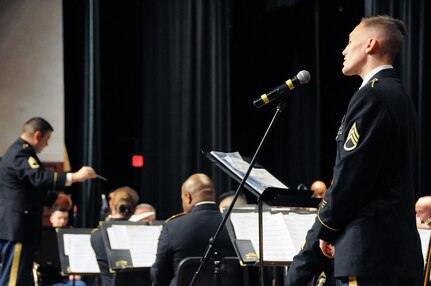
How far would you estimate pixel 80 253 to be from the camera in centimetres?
673

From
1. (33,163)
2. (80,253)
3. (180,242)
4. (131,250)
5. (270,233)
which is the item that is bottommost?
(80,253)

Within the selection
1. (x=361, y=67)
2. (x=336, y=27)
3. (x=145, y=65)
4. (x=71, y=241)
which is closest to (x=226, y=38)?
(x=145, y=65)

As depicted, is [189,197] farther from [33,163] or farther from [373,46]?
[373,46]

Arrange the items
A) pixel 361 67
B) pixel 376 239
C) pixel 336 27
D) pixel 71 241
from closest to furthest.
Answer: pixel 376 239 → pixel 361 67 → pixel 71 241 → pixel 336 27

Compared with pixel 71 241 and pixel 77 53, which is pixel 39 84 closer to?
pixel 77 53

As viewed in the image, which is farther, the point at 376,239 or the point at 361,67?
the point at 361,67

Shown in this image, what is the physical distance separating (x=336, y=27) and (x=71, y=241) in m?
4.66

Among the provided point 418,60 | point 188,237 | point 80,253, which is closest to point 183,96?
point 80,253

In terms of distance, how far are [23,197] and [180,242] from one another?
7.97 ft

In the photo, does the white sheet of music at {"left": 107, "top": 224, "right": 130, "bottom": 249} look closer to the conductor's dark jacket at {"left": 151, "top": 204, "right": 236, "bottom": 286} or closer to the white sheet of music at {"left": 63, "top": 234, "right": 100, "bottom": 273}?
the conductor's dark jacket at {"left": 151, "top": 204, "right": 236, "bottom": 286}

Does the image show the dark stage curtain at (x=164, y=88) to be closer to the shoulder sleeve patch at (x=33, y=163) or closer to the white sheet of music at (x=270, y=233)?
the shoulder sleeve patch at (x=33, y=163)

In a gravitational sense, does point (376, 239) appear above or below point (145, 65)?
below

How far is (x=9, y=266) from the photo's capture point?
701cm

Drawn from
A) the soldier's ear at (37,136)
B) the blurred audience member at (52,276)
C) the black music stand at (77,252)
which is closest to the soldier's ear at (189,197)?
A: the black music stand at (77,252)
